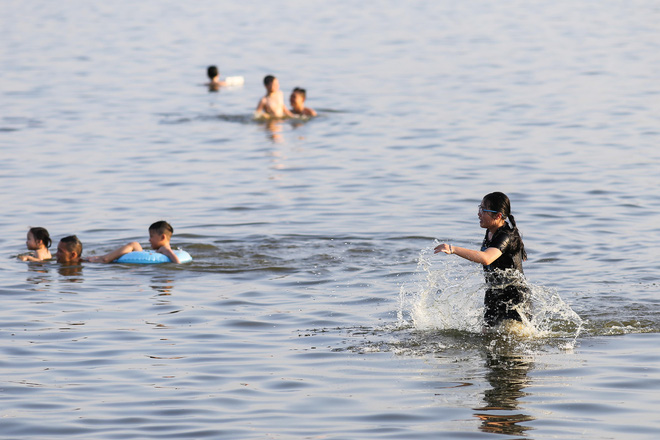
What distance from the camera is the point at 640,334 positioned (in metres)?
10.0

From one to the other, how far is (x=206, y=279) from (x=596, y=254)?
4859 mm

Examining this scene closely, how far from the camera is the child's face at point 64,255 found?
13586mm

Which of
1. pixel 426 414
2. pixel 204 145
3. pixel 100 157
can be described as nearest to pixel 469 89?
pixel 204 145

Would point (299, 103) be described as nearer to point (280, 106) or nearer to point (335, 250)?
point (280, 106)

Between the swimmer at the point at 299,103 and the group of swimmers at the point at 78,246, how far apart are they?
37.6 feet

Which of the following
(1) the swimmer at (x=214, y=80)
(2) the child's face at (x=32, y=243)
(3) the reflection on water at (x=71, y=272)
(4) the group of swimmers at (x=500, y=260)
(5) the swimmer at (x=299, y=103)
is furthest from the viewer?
(1) the swimmer at (x=214, y=80)

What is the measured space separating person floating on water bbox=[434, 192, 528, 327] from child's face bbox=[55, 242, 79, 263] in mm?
5962

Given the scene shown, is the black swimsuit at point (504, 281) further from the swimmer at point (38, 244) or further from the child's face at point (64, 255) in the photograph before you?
the swimmer at point (38, 244)

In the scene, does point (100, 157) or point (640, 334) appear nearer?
point (640, 334)

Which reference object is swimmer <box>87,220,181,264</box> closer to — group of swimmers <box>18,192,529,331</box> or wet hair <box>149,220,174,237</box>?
wet hair <box>149,220,174,237</box>

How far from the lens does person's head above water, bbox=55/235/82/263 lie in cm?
1354

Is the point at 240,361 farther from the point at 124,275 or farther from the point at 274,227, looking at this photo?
the point at 274,227

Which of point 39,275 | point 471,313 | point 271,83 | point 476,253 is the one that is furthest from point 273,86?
point 476,253

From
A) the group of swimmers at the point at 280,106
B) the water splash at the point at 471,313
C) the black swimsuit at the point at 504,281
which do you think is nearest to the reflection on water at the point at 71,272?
the water splash at the point at 471,313
